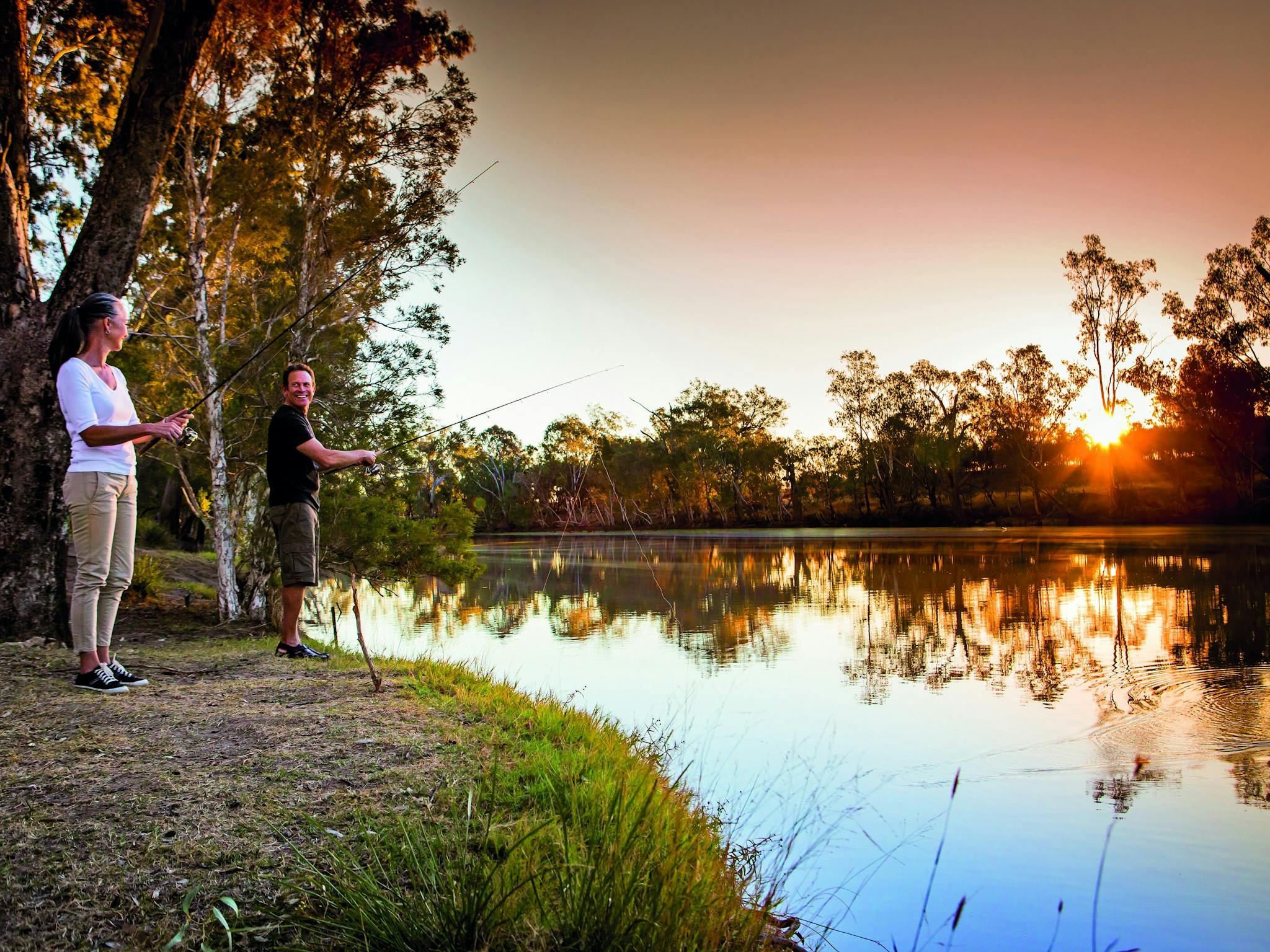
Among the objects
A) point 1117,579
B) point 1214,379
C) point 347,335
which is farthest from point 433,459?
point 1214,379

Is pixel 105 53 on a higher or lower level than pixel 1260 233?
lower

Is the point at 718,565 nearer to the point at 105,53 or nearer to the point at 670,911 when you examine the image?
the point at 105,53

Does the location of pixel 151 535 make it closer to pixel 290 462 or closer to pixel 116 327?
pixel 290 462

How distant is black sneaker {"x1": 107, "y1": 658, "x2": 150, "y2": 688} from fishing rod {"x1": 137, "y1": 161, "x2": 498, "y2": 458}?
1.22m

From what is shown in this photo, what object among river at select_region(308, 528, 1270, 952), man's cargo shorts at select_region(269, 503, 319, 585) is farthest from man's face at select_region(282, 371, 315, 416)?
river at select_region(308, 528, 1270, 952)

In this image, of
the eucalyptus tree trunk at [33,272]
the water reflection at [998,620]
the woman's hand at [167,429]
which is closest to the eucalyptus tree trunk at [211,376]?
the eucalyptus tree trunk at [33,272]

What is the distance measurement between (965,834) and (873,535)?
132ft

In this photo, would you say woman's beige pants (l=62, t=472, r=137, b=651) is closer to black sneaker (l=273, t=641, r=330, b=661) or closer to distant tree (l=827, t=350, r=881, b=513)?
black sneaker (l=273, t=641, r=330, b=661)

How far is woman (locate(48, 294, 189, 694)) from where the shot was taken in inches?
163

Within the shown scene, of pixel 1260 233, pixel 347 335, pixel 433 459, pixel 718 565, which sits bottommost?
pixel 718 565

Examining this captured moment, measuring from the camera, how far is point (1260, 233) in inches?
1203

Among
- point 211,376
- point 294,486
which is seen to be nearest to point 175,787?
point 294,486

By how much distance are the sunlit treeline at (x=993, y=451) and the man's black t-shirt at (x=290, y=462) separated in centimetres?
1994

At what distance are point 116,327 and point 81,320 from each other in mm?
155
